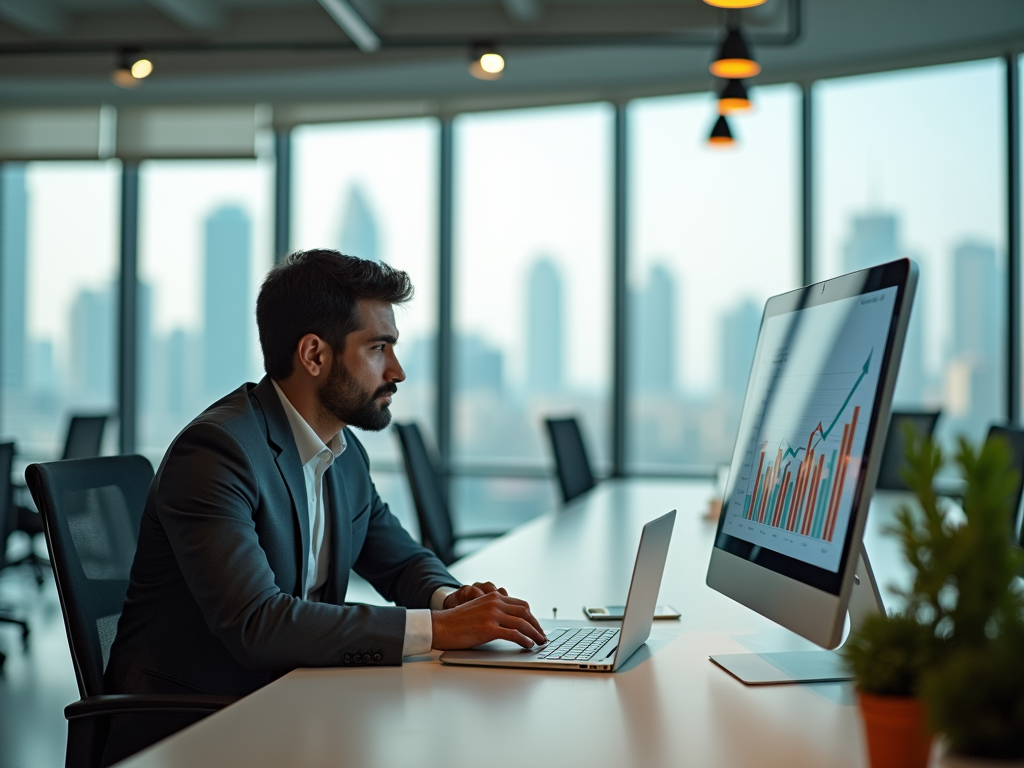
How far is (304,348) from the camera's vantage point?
1886 mm

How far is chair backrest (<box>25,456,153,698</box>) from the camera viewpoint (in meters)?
1.65

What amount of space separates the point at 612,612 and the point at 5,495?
307 centimetres

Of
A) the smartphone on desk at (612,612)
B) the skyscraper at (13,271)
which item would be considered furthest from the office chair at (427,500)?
the skyscraper at (13,271)

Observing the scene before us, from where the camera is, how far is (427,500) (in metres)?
3.18

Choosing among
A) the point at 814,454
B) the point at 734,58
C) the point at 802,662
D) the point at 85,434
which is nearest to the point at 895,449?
the point at 734,58

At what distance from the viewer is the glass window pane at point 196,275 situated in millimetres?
6742

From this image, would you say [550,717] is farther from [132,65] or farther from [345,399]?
[132,65]

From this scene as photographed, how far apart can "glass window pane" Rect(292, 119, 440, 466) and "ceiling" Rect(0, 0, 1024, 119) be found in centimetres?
20

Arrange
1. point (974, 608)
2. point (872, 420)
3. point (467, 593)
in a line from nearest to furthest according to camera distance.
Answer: point (974, 608)
point (872, 420)
point (467, 593)

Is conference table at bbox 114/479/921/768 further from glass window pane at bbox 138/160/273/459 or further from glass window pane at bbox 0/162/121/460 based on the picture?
glass window pane at bbox 0/162/121/460

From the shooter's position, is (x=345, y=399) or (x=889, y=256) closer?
(x=345, y=399)

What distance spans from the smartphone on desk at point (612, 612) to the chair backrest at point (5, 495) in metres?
2.91

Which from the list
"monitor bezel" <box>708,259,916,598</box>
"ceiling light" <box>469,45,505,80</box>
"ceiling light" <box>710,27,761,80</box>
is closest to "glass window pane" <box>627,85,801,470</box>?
"ceiling light" <box>469,45,505,80</box>

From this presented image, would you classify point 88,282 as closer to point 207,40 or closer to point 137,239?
point 137,239
